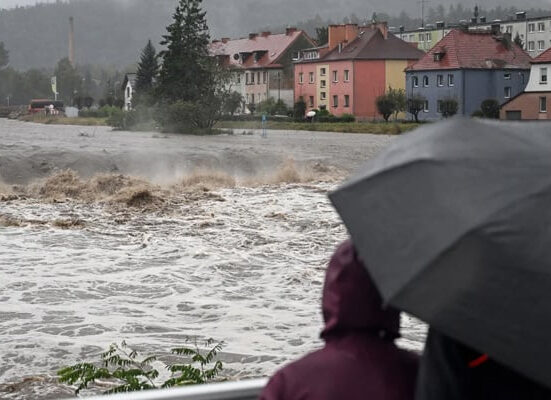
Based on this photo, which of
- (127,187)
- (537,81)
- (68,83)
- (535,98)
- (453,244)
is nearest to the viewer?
(453,244)

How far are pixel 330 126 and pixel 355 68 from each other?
9.54 m

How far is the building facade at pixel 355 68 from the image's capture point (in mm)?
61250

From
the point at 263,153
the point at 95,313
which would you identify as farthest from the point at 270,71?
the point at 95,313

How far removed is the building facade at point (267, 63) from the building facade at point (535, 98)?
824 inches

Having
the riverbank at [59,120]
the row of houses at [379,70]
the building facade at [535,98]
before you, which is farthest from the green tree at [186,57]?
the building facade at [535,98]

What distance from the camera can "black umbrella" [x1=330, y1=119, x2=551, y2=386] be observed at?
4.38ft

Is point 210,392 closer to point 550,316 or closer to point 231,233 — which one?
point 550,316

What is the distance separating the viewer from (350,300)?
151 cm

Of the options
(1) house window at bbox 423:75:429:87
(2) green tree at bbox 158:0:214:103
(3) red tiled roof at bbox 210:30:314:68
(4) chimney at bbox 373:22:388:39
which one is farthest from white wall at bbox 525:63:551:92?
(3) red tiled roof at bbox 210:30:314:68

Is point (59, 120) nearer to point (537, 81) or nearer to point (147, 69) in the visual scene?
point (147, 69)

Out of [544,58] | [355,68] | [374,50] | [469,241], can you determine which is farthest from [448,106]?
[469,241]

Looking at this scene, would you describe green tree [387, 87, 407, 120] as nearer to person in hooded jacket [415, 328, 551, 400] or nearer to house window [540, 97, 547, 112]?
house window [540, 97, 547, 112]

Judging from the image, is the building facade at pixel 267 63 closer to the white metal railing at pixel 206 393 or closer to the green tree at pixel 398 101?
the green tree at pixel 398 101

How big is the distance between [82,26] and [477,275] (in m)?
124
